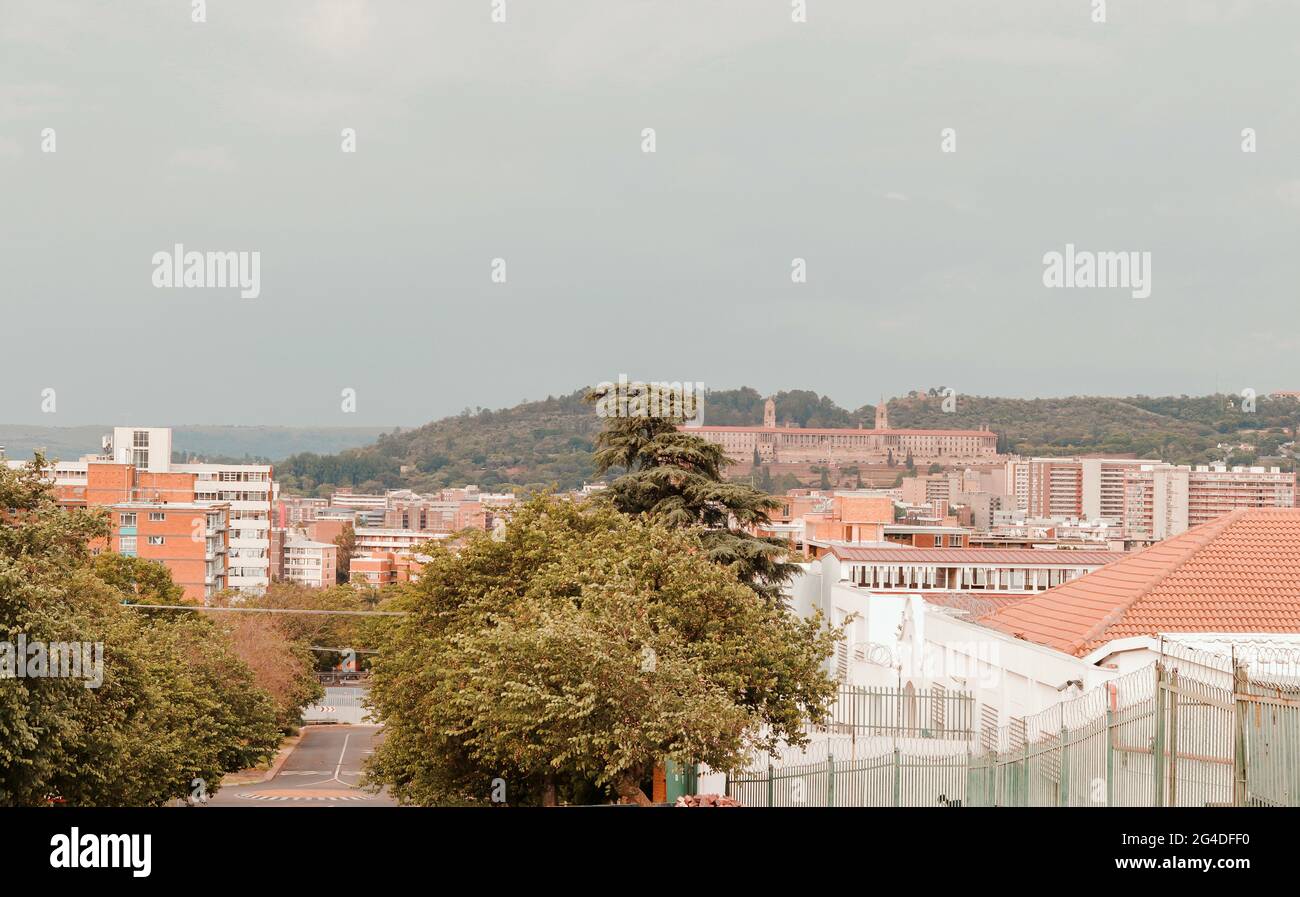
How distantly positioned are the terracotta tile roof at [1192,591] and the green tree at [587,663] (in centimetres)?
485

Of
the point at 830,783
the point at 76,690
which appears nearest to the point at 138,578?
the point at 76,690

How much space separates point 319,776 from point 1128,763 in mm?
56511

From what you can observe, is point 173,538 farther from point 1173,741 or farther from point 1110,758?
point 1173,741

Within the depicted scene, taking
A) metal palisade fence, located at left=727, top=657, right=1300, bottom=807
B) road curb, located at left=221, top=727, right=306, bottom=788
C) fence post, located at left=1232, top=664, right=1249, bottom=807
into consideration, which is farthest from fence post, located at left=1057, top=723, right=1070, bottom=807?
road curb, located at left=221, top=727, right=306, bottom=788

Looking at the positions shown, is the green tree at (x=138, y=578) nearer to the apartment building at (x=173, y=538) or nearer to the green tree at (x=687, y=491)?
the green tree at (x=687, y=491)

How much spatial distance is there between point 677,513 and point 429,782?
8645mm

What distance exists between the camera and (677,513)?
3381 cm

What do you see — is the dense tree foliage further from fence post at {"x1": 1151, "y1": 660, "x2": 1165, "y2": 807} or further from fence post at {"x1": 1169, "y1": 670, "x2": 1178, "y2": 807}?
fence post at {"x1": 1169, "y1": 670, "x2": 1178, "y2": 807}

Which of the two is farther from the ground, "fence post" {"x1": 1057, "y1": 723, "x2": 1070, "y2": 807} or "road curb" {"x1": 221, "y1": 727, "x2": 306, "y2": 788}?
"fence post" {"x1": 1057, "y1": 723, "x2": 1070, "y2": 807}

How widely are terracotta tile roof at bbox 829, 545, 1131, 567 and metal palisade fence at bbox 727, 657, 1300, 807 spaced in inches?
1311

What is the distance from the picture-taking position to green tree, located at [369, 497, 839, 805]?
18.3 meters

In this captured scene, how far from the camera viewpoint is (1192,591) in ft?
81.1

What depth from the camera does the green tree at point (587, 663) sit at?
1827 centimetres
